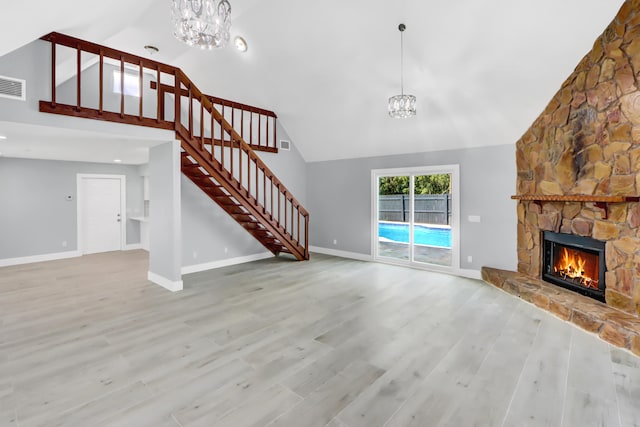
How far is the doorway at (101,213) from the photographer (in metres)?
8.14

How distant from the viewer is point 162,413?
2197 millimetres

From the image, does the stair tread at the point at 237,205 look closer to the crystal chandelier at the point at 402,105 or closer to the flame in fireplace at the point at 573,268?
the crystal chandelier at the point at 402,105

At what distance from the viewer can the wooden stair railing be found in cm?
430

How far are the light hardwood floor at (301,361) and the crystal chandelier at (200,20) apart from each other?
2.86 meters

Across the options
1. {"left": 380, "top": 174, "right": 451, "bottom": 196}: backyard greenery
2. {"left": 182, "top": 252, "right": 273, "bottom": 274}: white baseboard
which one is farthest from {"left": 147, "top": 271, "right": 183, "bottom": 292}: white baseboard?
{"left": 380, "top": 174, "right": 451, "bottom": 196}: backyard greenery

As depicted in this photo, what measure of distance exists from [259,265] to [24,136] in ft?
14.2

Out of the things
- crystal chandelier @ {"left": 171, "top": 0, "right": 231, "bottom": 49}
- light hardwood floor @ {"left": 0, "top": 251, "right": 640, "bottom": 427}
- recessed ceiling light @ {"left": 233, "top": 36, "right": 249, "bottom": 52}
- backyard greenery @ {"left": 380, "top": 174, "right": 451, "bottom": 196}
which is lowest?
light hardwood floor @ {"left": 0, "top": 251, "right": 640, "bottom": 427}

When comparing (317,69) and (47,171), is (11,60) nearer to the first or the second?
(317,69)

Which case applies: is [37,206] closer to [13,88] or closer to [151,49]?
[151,49]

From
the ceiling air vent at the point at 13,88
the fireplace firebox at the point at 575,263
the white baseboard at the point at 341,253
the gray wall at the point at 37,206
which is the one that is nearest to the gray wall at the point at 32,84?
the ceiling air vent at the point at 13,88

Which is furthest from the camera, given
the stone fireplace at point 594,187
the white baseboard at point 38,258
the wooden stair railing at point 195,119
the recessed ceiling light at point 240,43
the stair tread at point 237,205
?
the white baseboard at point 38,258

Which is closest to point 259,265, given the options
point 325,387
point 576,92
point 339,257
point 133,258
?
point 339,257

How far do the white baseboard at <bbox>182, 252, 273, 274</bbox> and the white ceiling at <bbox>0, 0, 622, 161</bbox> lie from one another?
3188 millimetres

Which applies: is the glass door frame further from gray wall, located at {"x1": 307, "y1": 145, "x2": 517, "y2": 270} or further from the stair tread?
the stair tread
